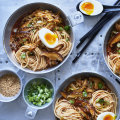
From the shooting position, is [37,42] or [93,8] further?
[93,8]

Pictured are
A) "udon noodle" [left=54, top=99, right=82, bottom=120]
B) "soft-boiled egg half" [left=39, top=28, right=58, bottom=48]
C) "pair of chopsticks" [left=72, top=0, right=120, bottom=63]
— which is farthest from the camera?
"pair of chopsticks" [left=72, top=0, right=120, bottom=63]

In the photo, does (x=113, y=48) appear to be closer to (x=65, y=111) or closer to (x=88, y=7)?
(x=88, y=7)

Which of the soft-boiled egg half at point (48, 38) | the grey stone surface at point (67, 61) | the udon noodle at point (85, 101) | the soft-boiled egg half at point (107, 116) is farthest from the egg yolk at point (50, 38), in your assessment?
the soft-boiled egg half at point (107, 116)

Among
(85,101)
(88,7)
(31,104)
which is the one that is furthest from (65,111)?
(88,7)

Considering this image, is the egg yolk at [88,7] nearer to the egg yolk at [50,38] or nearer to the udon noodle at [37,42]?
the udon noodle at [37,42]

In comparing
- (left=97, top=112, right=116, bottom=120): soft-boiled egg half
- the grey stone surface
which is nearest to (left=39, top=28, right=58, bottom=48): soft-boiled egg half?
the grey stone surface

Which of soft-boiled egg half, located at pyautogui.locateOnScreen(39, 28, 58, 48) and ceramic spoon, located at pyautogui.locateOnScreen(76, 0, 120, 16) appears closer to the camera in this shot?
soft-boiled egg half, located at pyautogui.locateOnScreen(39, 28, 58, 48)

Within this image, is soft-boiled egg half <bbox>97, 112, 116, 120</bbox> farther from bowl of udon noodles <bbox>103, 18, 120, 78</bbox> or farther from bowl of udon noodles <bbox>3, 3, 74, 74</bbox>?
bowl of udon noodles <bbox>3, 3, 74, 74</bbox>
